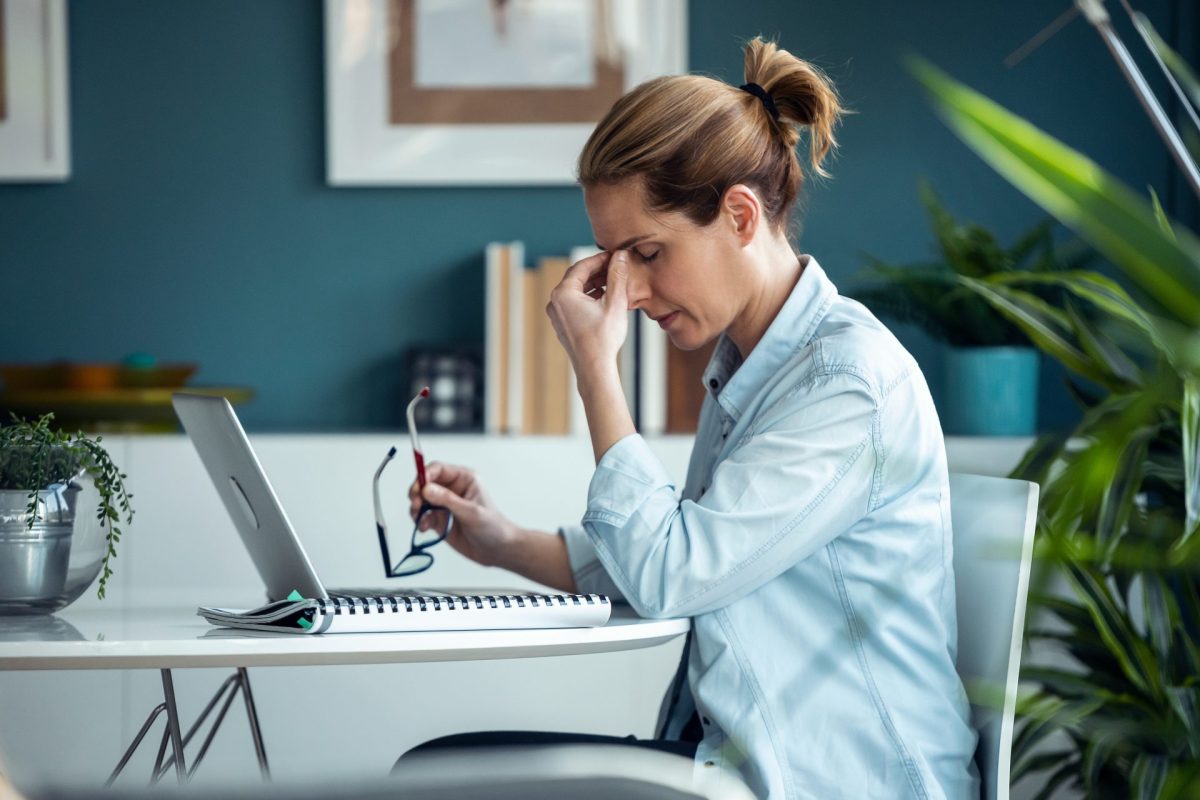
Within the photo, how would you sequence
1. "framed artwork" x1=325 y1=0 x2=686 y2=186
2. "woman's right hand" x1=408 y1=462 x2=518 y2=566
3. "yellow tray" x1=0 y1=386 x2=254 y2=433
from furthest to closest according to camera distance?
"framed artwork" x1=325 y1=0 x2=686 y2=186 → "yellow tray" x1=0 y1=386 x2=254 y2=433 → "woman's right hand" x1=408 y1=462 x2=518 y2=566

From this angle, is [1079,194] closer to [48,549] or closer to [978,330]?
[48,549]

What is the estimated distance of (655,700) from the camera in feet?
8.50

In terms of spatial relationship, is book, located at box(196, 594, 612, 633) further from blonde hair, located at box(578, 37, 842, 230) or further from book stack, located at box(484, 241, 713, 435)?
book stack, located at box(484, 241, 713, 435)

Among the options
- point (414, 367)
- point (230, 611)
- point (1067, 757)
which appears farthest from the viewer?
point (414, 367)

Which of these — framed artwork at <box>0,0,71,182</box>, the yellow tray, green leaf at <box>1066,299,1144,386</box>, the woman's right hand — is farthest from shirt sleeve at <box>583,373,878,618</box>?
framed artwork at <box>0,0,71,182</box>

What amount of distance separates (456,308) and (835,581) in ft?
5.87

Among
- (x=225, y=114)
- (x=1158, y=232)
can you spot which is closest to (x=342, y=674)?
(x=225, y=114)

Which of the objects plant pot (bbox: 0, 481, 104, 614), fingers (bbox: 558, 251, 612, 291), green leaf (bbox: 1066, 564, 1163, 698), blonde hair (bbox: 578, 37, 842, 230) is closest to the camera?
plant pot (bbox: 0, 481, 104, 614)

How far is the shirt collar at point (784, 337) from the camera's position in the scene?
1.51m

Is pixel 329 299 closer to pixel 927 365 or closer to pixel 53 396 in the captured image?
pixel 53 396

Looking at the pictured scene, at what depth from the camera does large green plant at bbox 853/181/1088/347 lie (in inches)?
97.9

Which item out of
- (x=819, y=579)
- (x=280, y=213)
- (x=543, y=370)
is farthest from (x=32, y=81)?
(x=819, y=579)

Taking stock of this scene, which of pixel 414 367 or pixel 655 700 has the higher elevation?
pixel 414 367

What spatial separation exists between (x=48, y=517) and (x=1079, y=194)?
1.29m
